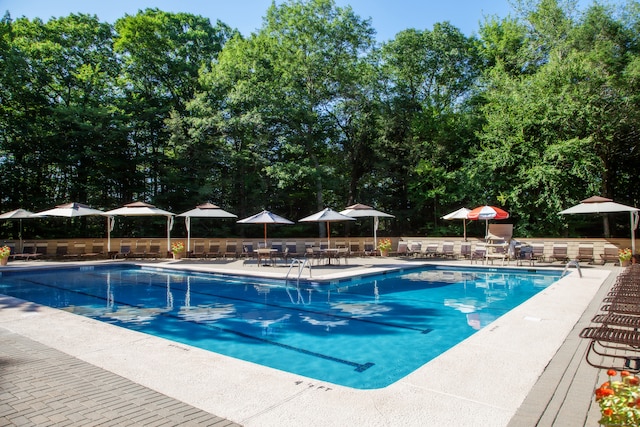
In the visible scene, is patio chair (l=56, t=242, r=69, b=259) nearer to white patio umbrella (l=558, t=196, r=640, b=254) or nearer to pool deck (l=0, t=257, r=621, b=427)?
pool deck (l=0, t=257, r=621, b=427)

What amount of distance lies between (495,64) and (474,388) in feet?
76.7

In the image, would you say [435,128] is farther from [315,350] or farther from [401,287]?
[315,350]

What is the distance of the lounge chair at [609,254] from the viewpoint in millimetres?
13680

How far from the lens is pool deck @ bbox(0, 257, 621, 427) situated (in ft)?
9.39

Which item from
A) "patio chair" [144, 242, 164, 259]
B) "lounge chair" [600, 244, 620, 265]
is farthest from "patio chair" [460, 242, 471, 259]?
"patio chair" [144, 242, 164, 259]

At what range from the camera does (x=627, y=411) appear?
1.83 meters

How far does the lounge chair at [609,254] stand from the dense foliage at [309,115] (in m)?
2.92

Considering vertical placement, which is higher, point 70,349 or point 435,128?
point 435,128

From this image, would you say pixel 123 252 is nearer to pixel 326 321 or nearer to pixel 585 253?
pixel 326 321

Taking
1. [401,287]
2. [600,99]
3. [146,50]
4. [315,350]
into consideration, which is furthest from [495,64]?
[315,350]

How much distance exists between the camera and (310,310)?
8.36 m

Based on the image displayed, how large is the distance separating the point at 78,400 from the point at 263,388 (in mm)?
1496

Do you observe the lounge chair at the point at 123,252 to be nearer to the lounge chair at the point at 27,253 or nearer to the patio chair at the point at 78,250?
the patio chair at the point at 78,250

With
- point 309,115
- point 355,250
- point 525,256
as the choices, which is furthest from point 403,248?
point 309,115
